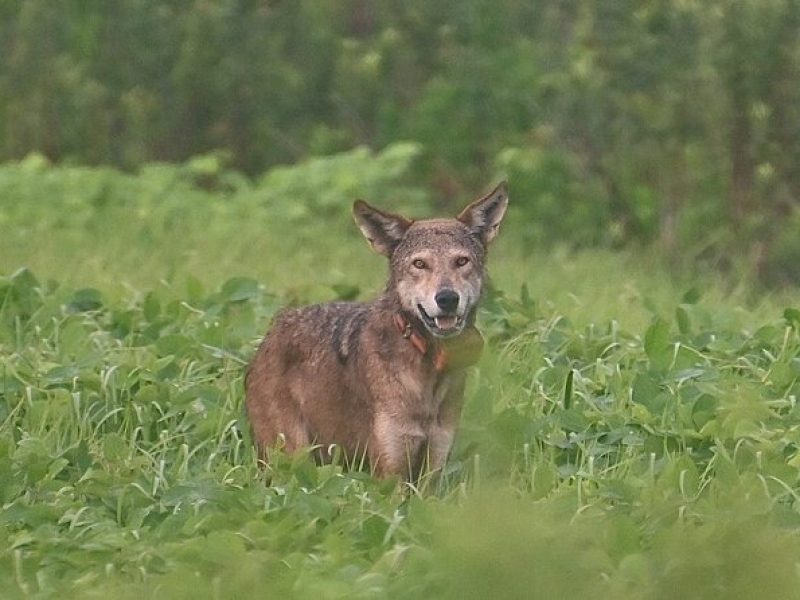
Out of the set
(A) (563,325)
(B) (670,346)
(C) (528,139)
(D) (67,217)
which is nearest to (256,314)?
(A) (563,325)

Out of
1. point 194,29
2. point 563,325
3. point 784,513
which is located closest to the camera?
point 784,513

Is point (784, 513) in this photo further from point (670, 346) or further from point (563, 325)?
point (563, 325)

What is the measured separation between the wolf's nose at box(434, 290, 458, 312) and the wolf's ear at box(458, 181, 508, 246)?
517mm

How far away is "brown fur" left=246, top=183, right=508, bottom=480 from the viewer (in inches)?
284

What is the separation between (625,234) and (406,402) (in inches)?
277

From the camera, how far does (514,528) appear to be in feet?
16.2

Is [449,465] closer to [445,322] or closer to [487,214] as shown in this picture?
[445,322]

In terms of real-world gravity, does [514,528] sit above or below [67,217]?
above

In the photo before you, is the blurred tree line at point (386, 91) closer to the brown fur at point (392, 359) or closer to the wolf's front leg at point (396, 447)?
the brown fur at point (392, 359)

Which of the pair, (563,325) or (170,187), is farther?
(170,187)

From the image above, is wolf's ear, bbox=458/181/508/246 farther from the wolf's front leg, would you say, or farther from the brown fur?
the wolf's front leg

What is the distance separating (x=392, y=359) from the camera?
7.36 metres

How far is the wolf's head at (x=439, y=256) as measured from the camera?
23.5ft

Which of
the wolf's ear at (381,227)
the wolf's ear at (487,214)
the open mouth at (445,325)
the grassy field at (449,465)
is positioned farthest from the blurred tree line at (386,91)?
the open mouth at (445,325)
